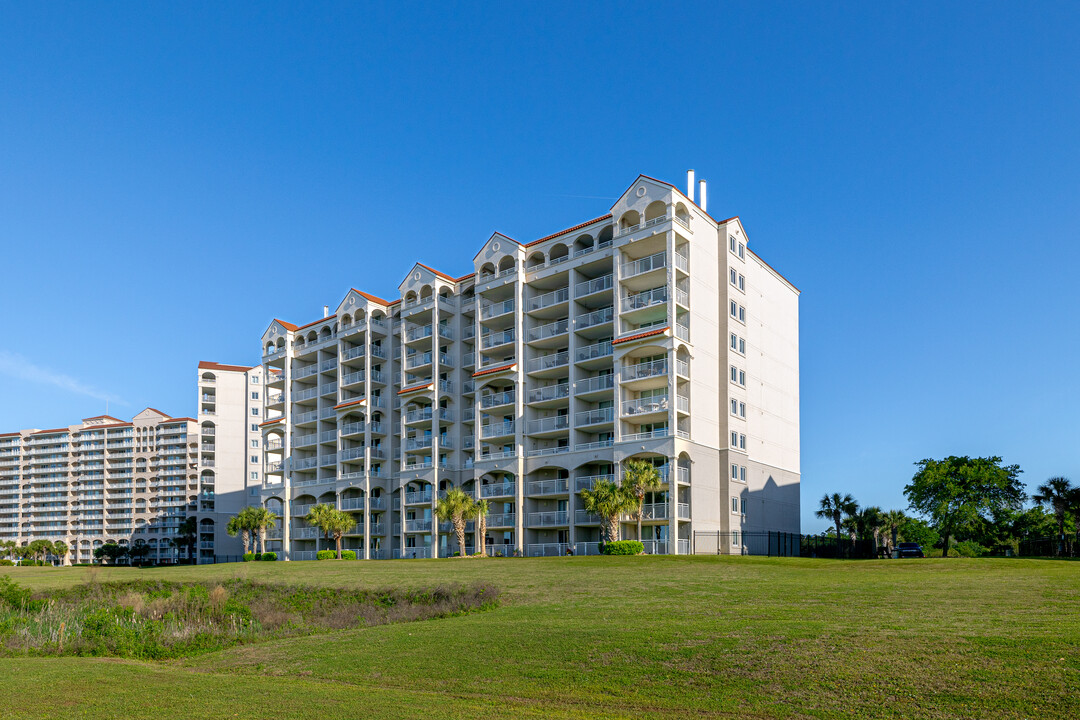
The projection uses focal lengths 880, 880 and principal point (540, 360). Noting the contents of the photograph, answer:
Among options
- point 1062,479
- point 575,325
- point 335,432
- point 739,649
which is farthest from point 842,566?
point 335,432

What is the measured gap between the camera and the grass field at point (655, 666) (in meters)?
13.7

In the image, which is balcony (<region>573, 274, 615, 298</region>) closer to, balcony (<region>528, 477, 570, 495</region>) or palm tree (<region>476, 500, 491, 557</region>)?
balcony (<region>528, 477, 570, 495</region>)

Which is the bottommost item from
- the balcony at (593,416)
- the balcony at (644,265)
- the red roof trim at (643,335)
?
the balcony at (593,416)

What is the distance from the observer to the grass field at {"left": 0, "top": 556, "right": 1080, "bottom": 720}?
1373 cm

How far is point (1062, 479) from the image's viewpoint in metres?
72.2

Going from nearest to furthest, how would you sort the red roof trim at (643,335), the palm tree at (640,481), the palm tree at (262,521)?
the palm tree at (640,481)
the red roof trim at (643,335)
the palm tree at (262,521)

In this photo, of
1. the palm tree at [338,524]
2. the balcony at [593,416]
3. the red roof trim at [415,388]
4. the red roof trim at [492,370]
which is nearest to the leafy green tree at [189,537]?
the palm tree at [338,524]

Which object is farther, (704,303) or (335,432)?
(335,432)

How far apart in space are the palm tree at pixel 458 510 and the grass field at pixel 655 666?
38.8 metres

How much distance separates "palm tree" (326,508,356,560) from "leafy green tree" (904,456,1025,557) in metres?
47.8

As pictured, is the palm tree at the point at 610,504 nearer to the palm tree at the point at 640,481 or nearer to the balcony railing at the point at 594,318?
the palm tree at the point at 640,481

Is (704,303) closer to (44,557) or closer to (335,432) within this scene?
(335,432)

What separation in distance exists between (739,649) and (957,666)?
12.9 ft

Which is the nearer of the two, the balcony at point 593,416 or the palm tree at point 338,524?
the balcony at point 593,416
